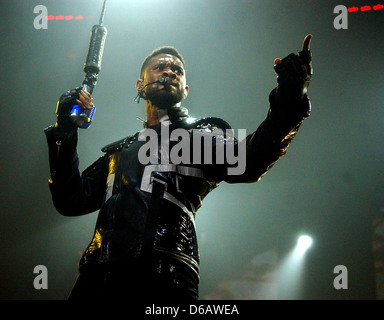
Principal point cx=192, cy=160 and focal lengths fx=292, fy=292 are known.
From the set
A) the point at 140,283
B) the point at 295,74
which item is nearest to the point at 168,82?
the point at 295,74

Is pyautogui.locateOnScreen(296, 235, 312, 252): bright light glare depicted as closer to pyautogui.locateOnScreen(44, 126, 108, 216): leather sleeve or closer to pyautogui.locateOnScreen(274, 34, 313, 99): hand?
pyautogui.locateOnScreen(44, 126, 108, 216): leather sleeve

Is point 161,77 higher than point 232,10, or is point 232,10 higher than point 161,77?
point 232,10

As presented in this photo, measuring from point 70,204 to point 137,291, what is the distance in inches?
42.5

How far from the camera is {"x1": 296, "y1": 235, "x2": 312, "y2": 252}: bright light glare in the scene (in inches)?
266

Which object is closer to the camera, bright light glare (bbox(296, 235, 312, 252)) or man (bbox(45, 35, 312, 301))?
man (bbox(45, 35, 312, 301))

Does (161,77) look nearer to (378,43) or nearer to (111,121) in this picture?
(111,121)

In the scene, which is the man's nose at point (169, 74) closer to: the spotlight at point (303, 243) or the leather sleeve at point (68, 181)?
the leather sleeve at point (68, 181)

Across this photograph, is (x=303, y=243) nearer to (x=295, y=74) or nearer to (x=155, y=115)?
(x=155, y=115)

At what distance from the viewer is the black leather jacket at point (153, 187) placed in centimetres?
158

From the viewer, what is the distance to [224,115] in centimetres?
614

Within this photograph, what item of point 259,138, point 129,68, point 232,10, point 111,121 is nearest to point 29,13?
point 129,68

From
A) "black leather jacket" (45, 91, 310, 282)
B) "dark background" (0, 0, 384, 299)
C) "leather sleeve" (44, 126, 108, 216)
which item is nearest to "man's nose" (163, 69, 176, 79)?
"black leather jacket" (45, 91, 310, 282)

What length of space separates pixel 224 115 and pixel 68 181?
4.46 metres
